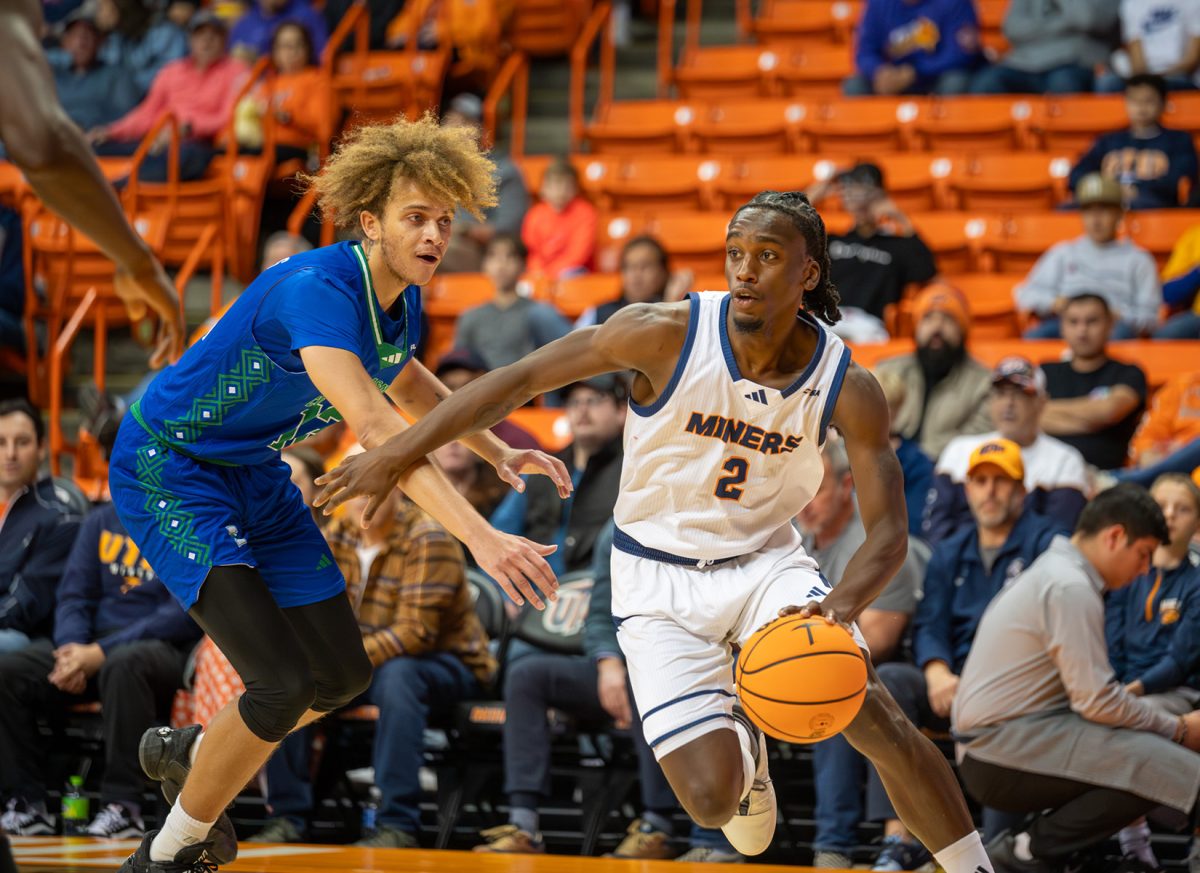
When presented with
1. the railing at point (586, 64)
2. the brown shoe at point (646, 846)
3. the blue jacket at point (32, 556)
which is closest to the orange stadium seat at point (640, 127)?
the railing at point (586, 64)

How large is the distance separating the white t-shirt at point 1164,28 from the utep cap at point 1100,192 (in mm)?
2132

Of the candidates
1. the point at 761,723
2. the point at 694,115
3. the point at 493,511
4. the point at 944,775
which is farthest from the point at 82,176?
the point at 694,115

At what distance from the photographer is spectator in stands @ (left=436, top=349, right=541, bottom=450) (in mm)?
8070

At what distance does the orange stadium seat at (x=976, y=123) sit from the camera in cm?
1109

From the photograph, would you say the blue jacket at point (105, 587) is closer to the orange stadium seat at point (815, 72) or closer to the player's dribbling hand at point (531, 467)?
the player's dribbling hand at point (531, 467)

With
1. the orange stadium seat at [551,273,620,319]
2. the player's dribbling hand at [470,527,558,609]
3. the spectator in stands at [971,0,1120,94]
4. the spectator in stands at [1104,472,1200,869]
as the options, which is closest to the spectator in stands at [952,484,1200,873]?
the spectator in stands at [1104,472,1200,869]

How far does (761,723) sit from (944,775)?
0.60m

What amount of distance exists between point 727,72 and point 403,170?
8.50 meters

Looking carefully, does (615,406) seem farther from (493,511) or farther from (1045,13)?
(1045,13)

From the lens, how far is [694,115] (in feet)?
39.6

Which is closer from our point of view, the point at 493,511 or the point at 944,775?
the point at 944,775

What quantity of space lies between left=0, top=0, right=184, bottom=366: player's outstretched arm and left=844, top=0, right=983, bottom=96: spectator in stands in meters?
9.30

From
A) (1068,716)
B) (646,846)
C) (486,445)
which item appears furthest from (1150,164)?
(486,445)

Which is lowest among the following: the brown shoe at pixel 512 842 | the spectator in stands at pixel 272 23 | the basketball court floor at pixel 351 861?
the brown shoe at pixel 512 842
